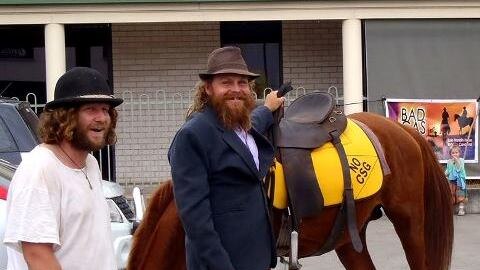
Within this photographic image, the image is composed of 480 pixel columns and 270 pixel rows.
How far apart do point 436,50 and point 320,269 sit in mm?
5308

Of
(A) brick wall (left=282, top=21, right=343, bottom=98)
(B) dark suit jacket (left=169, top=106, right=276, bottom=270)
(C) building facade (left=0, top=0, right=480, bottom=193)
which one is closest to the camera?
(B) dark suit jacket (left=169, top=106, right=276, bottom=270)

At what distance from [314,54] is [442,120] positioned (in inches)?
110

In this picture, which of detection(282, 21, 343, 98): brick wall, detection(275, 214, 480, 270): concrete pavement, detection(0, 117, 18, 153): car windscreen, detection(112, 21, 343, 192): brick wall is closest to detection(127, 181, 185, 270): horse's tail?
detection(0, 117, 18, 153): car windscreen

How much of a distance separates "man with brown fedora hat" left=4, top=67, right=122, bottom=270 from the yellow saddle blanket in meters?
2.29

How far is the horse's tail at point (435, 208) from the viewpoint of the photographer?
6.11 meters

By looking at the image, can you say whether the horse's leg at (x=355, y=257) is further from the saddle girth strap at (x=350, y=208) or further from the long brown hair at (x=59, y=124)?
the long brown hair at (x=59, y=124)

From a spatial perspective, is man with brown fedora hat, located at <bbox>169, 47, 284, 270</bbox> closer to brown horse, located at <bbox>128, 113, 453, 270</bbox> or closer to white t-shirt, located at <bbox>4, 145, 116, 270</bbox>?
white t-shirt, located at <bbox>4, 145, 116, 270</bbox>

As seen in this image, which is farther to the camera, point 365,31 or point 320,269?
point 365,31

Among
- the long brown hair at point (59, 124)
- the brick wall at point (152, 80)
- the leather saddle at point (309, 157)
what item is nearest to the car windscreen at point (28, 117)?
the leather saddle at point (309, 157)

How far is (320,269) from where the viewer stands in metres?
8.56

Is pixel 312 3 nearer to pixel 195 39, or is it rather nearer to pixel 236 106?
pixel 195 39

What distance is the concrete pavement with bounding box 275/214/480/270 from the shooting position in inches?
343

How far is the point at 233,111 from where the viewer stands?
3.75 meters

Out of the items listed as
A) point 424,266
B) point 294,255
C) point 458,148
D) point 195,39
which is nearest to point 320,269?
point 424,266
